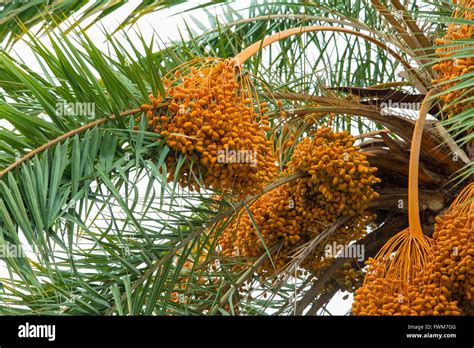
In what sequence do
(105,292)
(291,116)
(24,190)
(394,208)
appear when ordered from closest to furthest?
1. (24,190)
2. (105,292)
3. (291,116)
4. (394,208)

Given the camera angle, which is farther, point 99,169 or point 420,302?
point 420,302

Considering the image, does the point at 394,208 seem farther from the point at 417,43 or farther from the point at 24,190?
the point at 24,190

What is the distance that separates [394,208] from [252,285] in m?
0.80

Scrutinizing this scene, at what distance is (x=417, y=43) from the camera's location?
423cm

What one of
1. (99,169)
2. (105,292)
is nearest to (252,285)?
(105,292)

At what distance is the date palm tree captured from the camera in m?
3.11

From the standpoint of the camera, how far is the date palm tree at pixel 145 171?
3109 mm

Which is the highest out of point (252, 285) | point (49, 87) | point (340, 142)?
point (49, 87)

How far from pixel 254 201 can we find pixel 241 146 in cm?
83

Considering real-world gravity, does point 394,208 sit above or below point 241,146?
below

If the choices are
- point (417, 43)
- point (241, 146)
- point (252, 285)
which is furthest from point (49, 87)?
point (417, 43)

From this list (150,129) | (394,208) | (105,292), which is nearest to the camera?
(150,129)

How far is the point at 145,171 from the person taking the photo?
10.8 ft

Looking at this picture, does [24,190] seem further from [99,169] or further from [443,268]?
[443,268]
